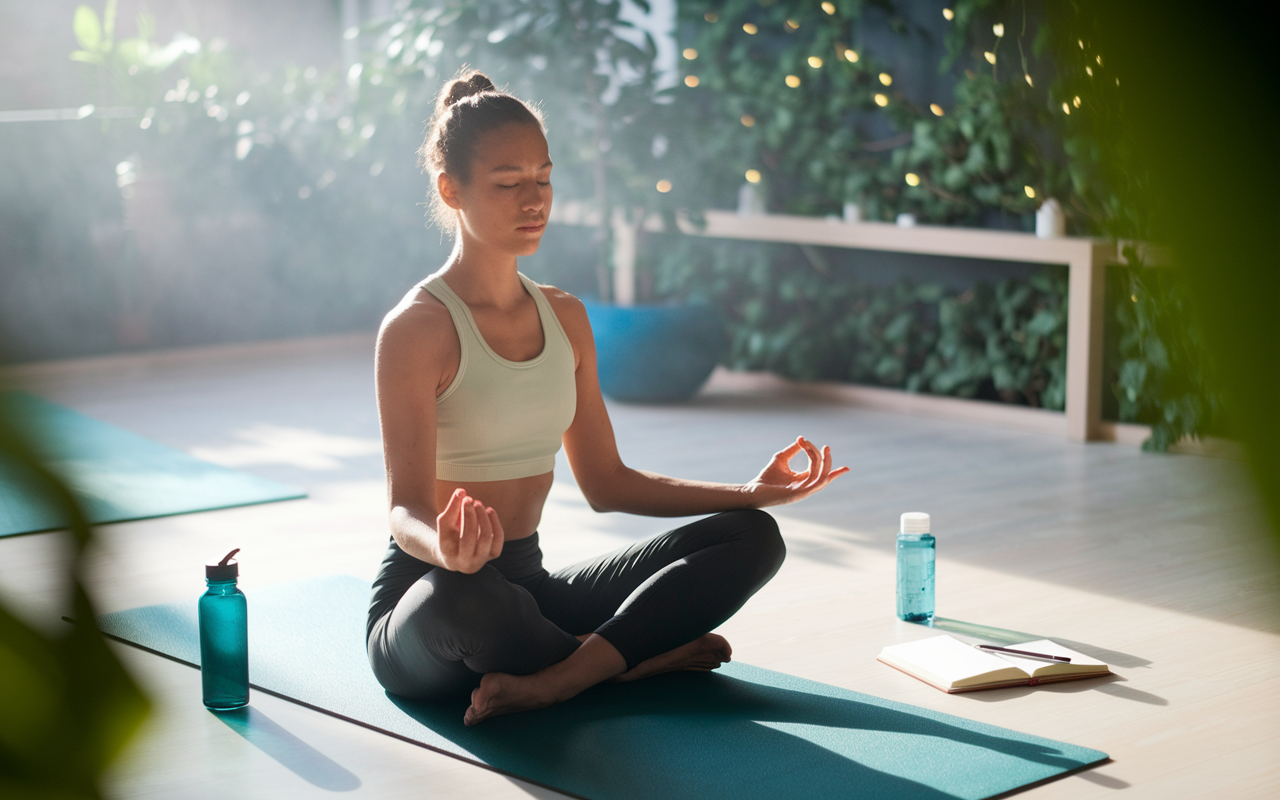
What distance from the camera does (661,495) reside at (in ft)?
6.91

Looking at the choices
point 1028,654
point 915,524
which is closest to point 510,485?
point 915,524

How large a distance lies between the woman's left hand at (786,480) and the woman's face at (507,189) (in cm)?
45

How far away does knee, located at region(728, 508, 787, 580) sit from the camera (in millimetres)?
2006

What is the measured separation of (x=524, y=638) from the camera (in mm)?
1850

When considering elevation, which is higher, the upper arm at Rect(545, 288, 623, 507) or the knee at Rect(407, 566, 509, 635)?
the upper arm at Rect(545, 288, 623, 507)

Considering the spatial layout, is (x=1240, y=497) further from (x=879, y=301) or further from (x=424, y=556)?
(x=879, y=301)

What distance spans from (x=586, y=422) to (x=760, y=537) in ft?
1.06

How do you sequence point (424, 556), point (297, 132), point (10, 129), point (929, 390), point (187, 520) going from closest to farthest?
point (424, 556), point (187, 520), point (929, 390), point (10, 129), point (297, 132)

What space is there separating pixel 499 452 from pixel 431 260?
3886 millimetres

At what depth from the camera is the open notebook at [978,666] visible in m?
2.08

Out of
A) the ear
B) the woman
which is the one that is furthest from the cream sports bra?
the ear

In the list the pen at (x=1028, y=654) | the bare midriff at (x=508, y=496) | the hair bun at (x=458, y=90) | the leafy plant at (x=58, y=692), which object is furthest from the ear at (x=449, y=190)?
the leafy plant at (x=58, y=692)

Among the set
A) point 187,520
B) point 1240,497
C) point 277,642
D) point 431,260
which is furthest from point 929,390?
point 1240,497

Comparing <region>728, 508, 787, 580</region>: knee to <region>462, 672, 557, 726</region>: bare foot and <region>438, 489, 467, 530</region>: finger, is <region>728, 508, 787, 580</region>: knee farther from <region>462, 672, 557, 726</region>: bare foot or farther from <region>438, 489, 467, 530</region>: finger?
<region>438, 489, 467, 530</region>: finger
